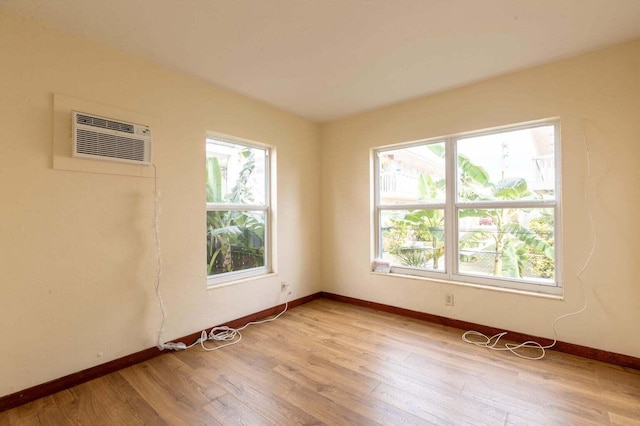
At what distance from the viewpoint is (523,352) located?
7.63 feet

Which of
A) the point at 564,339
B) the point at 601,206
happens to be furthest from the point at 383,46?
the point at 564,339

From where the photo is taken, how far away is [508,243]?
2.68 meters

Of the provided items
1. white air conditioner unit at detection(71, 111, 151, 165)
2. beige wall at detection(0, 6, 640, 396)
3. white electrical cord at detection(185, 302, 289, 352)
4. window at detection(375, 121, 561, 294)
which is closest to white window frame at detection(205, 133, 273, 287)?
beige wall at detection(0, 6, 640, 396)

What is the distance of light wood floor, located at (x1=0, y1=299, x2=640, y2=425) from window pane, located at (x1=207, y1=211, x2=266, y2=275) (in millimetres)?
803

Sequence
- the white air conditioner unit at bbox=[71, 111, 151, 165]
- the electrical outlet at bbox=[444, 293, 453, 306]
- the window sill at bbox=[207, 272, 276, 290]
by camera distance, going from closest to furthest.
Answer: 1. the white air conditioner unit at bbox=[71, 111, 151, 165]
2. the window sill at bbox=[207, 272, 276, 290]
3. the electrical outlet at bbox=[444, 293, 453, 306]

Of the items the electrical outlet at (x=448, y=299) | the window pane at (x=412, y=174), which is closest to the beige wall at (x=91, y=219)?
the window pane at (x=412, y=174)

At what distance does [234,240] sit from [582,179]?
3125mm

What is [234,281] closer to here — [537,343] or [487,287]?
[487,287]

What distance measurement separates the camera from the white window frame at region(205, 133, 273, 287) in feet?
9.25

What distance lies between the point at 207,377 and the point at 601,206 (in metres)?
3.18

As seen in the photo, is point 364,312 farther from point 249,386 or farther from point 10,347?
point 10,347

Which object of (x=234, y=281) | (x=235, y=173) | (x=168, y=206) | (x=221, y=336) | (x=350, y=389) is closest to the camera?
(x=350, y=389)

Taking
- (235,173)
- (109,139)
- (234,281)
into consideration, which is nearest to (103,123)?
(109,139)

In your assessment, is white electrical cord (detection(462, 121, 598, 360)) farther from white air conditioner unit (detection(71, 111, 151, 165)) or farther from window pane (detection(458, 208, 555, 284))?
white air conditioner unit (detection(71, 111, 151, 165))
